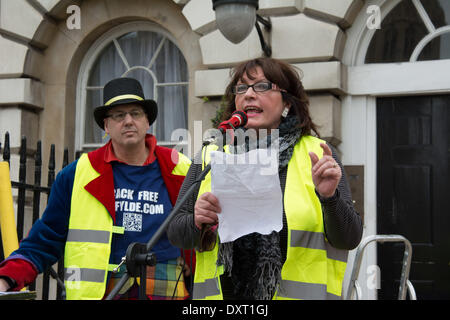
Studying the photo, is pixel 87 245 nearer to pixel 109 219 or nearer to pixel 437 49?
pixel 109 219

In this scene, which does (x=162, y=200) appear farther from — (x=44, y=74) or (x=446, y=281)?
(x=44, y=74)

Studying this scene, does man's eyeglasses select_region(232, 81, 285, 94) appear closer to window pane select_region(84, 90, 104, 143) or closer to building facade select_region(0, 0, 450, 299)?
building facade select_region(0, 0, 450, 299)

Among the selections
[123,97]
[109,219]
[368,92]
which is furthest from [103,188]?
[368,92]

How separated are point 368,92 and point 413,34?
2.42 ft

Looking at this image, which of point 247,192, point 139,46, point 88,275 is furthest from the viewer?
point 139,46

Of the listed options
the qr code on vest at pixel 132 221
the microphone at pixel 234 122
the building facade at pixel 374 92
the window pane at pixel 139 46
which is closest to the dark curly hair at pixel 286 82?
the microphone at pixel 234 122

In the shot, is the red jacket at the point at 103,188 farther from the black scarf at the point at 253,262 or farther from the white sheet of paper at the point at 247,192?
the white sheet of paper at the point at 247,192

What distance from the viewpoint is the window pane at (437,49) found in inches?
251

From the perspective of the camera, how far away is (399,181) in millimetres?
6469

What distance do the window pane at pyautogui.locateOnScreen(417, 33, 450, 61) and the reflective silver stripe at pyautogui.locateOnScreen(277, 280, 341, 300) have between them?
14.5 feet

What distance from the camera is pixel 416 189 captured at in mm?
6391
